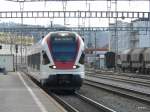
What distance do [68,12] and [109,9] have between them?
508cm

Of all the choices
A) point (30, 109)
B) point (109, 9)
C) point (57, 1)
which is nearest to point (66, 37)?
point (30, 109)

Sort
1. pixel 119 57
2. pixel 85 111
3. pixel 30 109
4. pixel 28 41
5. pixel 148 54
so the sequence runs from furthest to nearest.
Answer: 1. pixel 28 41
2. pixel 119 57
3. pixel 148 54
4. pixel 85 111
5. pixel 30 109

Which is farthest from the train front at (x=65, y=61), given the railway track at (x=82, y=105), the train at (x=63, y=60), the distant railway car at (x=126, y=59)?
the distant railway car at (x=126, y=59)

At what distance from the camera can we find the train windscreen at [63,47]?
2745 cm

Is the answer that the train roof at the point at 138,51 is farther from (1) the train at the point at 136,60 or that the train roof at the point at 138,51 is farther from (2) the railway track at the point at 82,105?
(2) the railway track at the point at 82,105

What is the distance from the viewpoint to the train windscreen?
27.5m

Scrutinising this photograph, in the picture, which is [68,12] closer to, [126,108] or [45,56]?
[45,56]

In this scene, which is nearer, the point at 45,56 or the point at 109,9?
the point at 45,56

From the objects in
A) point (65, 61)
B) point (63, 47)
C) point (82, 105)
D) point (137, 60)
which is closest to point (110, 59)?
point (137, 60)

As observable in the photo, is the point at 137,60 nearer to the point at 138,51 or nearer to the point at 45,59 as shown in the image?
the point at 138,51

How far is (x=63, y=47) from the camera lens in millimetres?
27812

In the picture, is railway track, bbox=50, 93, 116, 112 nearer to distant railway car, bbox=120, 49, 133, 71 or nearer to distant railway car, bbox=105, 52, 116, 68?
distant railway car, bbox=120, 49, 133, 71

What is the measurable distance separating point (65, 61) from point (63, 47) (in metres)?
0.85

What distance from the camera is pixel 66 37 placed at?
91.9 ft
